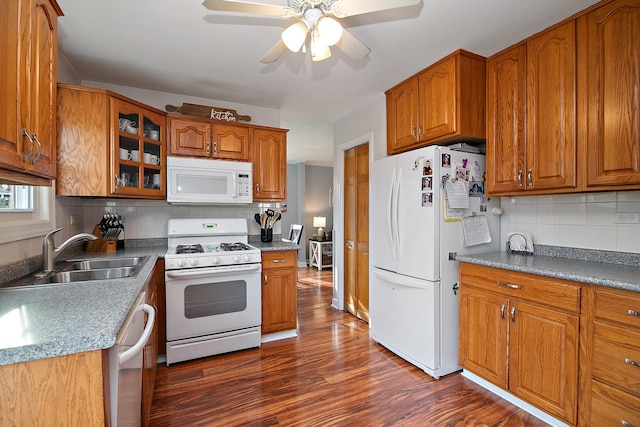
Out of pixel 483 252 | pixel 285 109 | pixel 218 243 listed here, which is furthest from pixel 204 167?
pixel 483 252

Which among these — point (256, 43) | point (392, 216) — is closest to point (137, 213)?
point (256, 43)

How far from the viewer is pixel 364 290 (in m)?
3.51

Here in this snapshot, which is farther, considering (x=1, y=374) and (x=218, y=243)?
(x=218, y=243)

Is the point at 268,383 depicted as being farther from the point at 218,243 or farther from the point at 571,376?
the point at 571,376

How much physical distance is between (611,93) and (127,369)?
2.69 m

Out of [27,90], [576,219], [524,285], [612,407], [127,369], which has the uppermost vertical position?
[27,90]

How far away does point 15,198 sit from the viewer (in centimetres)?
181

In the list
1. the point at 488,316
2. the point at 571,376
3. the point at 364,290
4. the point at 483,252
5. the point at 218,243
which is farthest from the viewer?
the point at 364,290

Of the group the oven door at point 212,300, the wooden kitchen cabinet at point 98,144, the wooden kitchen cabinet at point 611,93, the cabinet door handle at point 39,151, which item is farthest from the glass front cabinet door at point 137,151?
the wooden kitchen cabinet at point 611,93

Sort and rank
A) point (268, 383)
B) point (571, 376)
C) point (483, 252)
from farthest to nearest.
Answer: point (483, 252) → point (268, 383) → point (571, 376)

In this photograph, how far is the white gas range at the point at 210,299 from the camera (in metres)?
2.47

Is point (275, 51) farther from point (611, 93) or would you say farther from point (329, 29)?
point (611, 93)

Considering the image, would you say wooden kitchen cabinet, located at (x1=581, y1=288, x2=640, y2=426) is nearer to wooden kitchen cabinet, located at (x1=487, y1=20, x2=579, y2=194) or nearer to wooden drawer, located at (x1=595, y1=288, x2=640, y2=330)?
wooden drawer, located at (x1=595, y1=288, x2=640, y2=330)

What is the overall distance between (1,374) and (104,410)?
266 mm
